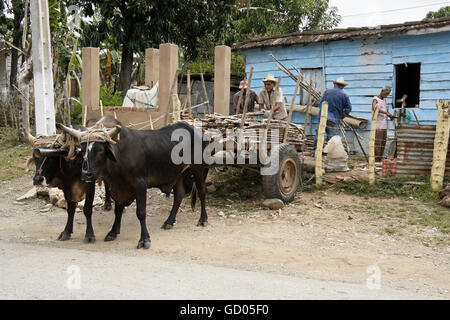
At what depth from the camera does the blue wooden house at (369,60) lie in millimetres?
11065

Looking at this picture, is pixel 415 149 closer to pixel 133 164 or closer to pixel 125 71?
pixel 133 164

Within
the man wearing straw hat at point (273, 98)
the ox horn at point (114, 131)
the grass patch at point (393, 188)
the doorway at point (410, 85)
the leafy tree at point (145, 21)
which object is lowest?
the grass patch at point (393, 188)

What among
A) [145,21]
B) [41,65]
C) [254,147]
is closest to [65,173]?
[254,147]

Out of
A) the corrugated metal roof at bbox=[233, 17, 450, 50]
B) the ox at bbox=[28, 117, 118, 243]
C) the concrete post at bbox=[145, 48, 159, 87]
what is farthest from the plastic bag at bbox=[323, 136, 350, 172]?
the ox at bbox=[28, 117, 118, 243]

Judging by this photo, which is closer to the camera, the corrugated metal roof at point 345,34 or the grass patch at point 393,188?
the grass patch at point 393,188

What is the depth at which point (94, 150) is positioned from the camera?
18.9 ft

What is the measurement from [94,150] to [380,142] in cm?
707

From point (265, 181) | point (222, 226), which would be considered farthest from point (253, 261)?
point (265, 181)

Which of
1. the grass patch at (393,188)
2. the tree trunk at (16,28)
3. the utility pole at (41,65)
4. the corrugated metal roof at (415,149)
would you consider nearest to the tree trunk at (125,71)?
the tree trunk at (16,28)

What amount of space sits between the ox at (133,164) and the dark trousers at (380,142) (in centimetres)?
502

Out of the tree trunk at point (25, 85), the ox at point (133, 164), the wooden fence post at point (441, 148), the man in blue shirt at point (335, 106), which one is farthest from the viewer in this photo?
the tree trunk at point (25, 85)

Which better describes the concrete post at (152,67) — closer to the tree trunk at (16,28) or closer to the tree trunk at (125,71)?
the tree trunk at (125,71)

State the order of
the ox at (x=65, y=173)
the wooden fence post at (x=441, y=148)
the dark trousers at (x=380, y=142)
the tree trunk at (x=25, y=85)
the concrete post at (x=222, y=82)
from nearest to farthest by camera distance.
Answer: the ox at (x=65, y=173) → the wooden fence post at (x=441, y=148) → the concrete post at (x=222, y=82) → the dark trousers at (x=380, y=142) → the tree trunk at (x=25, y=85)

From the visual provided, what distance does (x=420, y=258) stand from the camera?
5711mm
